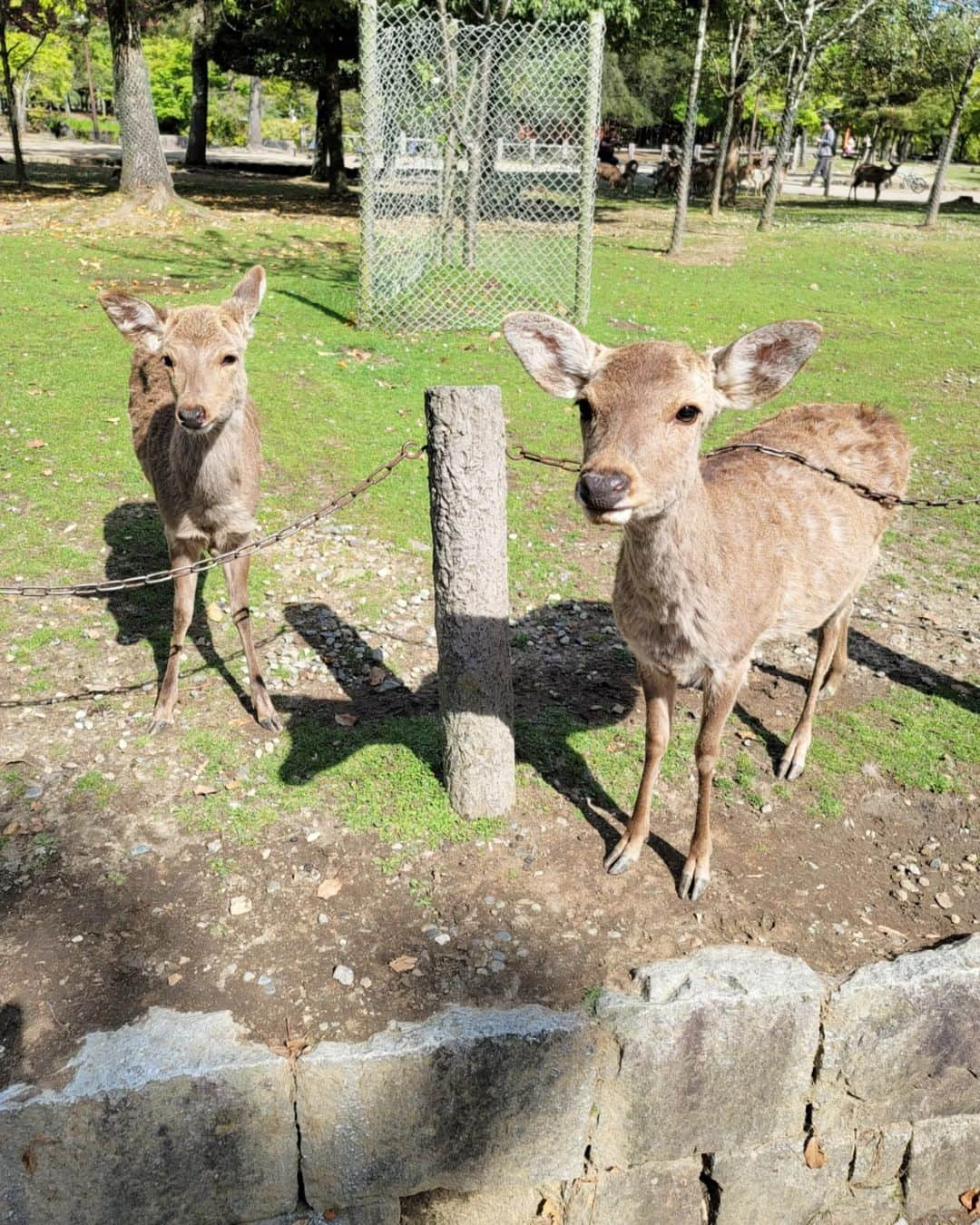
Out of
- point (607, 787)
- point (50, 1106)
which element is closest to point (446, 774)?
point (607, 787)

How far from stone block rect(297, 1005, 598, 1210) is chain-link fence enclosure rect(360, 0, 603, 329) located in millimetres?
8075

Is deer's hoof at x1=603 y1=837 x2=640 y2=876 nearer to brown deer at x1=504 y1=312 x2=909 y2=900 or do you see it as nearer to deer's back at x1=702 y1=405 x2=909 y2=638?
brown deer at x1=504 y1=312 x2=909 y2=900

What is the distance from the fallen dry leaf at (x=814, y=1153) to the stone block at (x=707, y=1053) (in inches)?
6.6

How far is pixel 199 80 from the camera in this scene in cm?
2580

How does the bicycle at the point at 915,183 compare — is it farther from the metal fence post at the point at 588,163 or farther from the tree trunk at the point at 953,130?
the metal fence post at the point at 588,163

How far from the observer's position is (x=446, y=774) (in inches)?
150

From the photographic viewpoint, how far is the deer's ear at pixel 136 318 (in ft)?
13.1

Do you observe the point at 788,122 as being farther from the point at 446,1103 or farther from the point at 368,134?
the point at 446,1103

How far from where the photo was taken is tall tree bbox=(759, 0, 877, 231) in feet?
57.4

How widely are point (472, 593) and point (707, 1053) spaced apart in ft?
5.54

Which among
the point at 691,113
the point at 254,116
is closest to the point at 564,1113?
the point at 691,113

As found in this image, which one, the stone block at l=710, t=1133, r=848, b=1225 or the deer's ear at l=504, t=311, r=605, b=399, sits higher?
the deer's ear at l=504, t=311, r=605, b=399

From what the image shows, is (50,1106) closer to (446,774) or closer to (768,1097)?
(446,774)

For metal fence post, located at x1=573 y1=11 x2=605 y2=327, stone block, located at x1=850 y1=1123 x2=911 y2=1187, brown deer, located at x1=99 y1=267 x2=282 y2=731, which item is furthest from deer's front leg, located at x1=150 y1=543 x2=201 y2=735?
metal fence post, located at x1=573 y1=11 x2=605 y2=327
